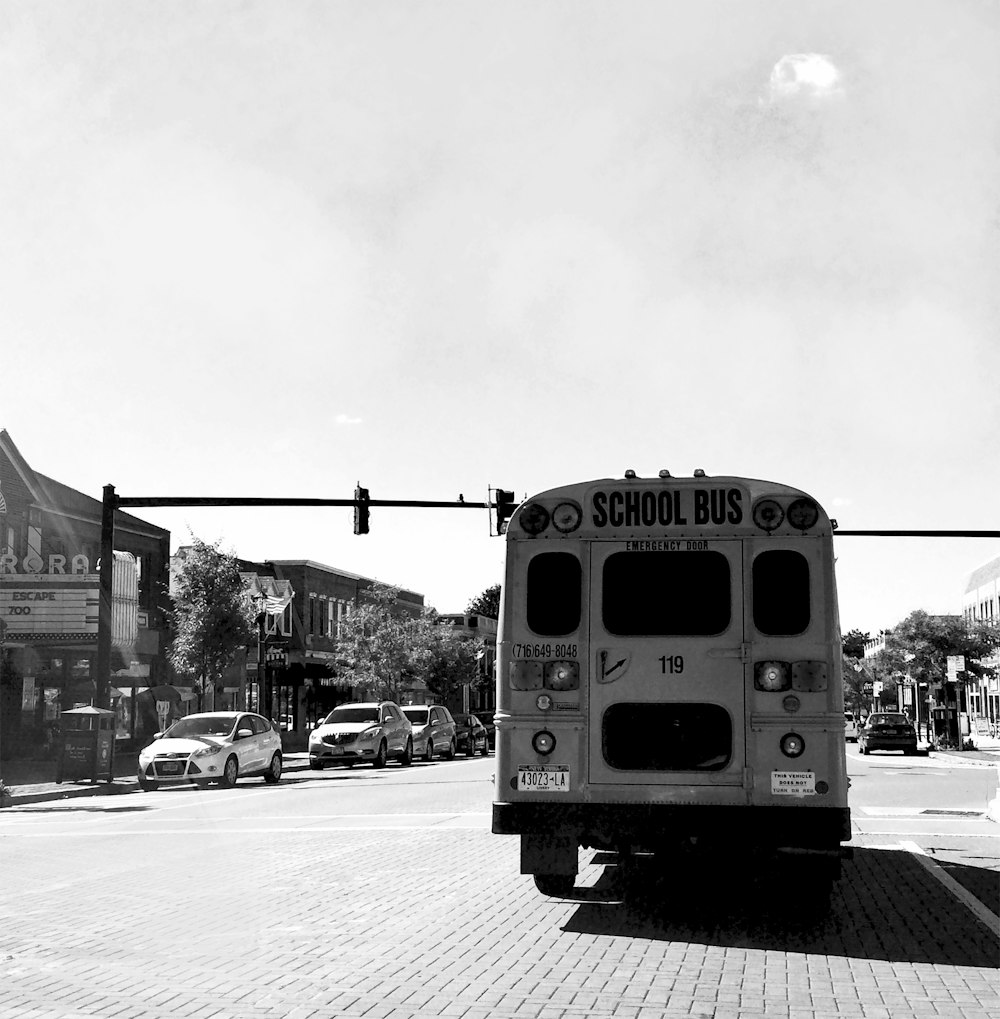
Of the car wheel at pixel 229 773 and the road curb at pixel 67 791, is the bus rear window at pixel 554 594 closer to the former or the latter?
the road curb at pixel 67 791

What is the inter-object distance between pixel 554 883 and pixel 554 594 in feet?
7.42

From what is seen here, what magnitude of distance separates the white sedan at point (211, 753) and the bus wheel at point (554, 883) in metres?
17.1

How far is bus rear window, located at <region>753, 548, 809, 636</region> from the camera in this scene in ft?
30.5

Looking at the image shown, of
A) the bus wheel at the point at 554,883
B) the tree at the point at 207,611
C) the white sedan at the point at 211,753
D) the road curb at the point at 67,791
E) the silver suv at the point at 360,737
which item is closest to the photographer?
the bus wheel at the point at 554,883

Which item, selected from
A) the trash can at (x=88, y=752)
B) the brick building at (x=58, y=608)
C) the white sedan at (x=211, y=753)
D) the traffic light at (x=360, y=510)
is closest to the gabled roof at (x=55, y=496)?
the brick building at (x=58, y=608)

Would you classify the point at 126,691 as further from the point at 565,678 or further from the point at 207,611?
the point at 565,678

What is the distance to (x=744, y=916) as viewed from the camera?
377 inches

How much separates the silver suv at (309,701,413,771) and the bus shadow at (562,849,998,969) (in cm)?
2220

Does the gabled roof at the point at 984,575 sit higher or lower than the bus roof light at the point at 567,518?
higher


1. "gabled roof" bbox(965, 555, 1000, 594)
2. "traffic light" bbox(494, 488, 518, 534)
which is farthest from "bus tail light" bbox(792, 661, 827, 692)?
"gabled roof" bbox(965, 555, 1000, 594)

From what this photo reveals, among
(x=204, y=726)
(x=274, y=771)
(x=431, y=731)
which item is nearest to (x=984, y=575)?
(x=431, y=731)

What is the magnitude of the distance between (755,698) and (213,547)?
105 ft

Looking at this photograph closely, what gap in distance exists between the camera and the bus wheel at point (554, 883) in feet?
32.9

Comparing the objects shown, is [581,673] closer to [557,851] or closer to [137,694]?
[557,851]
